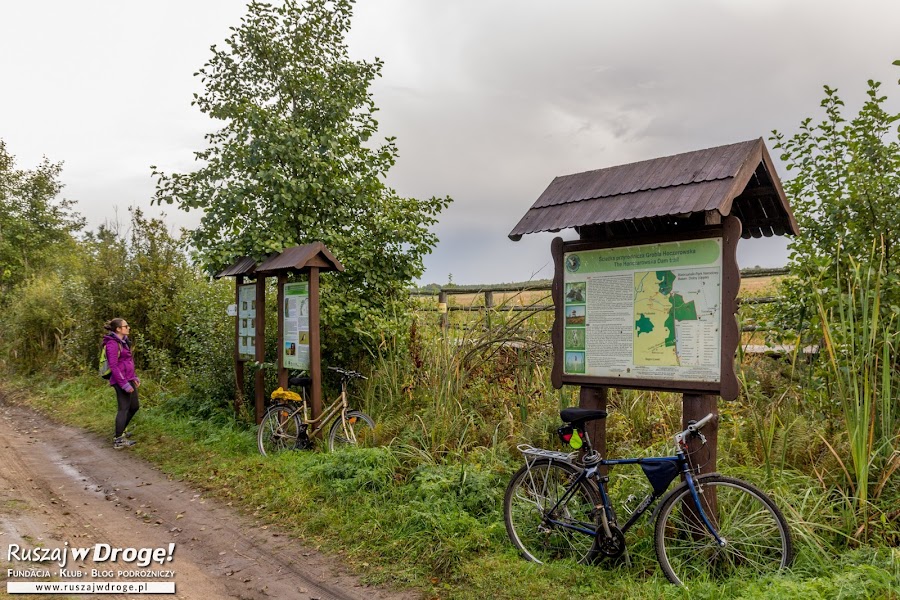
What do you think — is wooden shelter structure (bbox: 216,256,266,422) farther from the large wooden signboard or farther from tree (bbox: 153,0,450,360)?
the large wooden signboard

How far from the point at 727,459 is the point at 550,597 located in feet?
6.62

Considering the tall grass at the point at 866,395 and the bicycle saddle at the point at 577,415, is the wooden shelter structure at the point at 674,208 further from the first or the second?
the tall grass at the point at 866,395

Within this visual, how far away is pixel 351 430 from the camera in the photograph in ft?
24.8

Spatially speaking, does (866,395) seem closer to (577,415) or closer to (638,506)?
(638,506)

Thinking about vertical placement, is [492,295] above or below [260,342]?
above

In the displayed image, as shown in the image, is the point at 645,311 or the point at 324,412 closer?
the point at 645,311

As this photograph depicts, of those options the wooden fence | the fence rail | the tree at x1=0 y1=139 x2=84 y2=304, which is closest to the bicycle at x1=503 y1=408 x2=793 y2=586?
the wooden fence

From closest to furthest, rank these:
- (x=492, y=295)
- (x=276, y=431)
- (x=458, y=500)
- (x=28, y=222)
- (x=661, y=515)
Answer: (x=661, y=515) < (x=458, y=500) < (x=276, y=431) < (x=492, y=295) < (x=28, y=222)

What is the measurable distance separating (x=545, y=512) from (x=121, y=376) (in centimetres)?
725

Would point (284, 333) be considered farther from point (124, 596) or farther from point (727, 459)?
point (727, 459)

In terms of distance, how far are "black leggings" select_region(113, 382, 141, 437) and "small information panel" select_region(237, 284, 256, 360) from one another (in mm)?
1708

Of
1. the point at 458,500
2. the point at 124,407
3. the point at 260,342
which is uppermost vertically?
the point at 260,342

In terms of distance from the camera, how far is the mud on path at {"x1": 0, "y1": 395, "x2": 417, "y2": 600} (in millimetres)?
4883

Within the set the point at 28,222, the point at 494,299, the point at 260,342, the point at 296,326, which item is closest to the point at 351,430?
the point at 296,326
